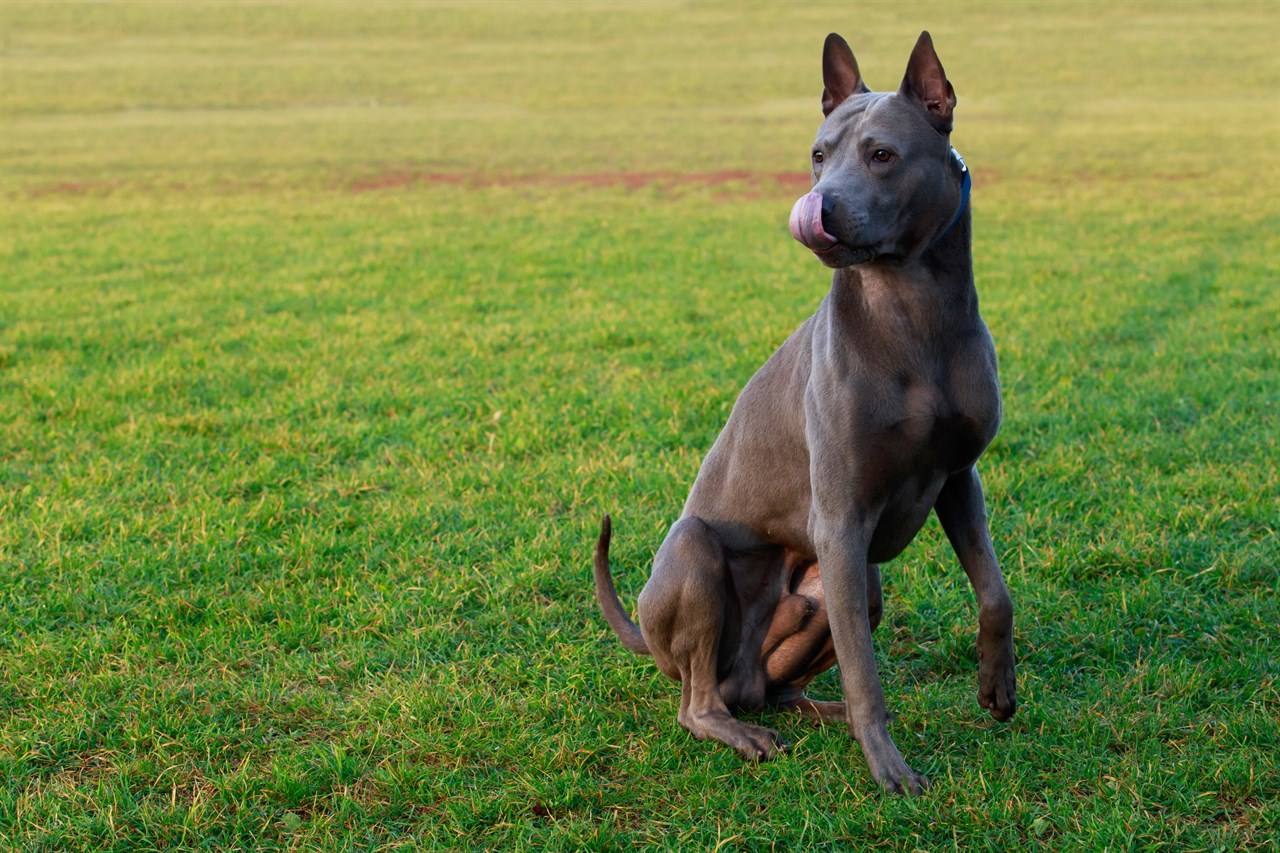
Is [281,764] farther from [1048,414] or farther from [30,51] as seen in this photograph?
[30,51]

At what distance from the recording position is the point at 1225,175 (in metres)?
19.2

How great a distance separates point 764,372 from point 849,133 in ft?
2.96

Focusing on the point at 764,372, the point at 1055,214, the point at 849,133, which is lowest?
the point at 1055,214

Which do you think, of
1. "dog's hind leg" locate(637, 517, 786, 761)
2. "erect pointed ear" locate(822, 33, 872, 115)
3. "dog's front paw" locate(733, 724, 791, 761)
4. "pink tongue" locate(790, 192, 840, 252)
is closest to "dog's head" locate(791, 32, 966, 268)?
"pink tongue" locate(790, 192, 840, 252)

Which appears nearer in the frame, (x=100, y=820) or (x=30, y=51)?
(x=100, y=820)

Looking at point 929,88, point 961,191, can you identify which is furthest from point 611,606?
point 929,88

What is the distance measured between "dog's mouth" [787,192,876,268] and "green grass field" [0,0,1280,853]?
143 cm

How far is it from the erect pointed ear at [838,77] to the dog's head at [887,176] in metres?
0.18

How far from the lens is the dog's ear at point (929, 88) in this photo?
3.04m

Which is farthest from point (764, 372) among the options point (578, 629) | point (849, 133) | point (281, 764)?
point (281, 764)

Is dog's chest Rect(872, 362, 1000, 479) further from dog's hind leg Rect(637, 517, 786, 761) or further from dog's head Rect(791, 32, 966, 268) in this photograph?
dog's hind leg Rect(637, 517, 786, 761)

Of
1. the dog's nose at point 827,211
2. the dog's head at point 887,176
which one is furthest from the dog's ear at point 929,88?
the dog's nose at point 827,211

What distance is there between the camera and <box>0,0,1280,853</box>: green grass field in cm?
323

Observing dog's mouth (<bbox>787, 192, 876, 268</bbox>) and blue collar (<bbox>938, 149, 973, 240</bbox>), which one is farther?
blue collar (<bbox>938, 149, 973, 240</bbox>)
